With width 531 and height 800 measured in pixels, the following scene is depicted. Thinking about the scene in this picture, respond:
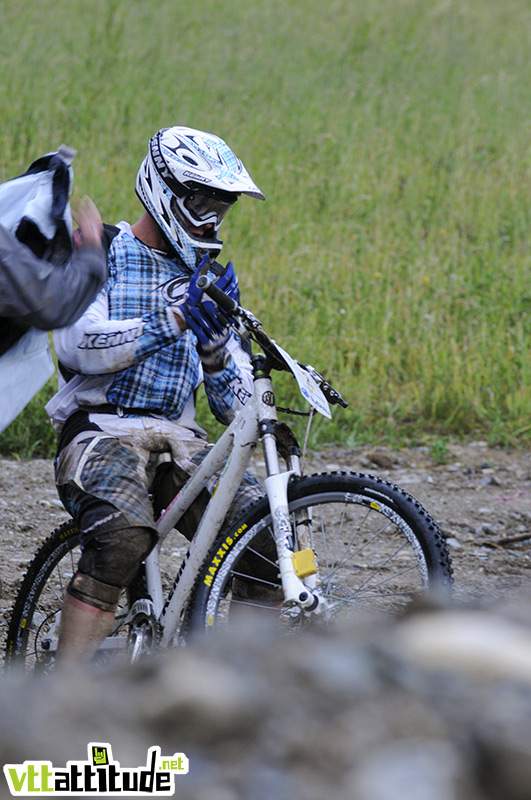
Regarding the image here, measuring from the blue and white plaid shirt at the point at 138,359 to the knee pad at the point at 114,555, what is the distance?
0.56 metres

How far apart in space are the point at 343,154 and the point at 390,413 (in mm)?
4799

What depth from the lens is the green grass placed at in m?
8.02

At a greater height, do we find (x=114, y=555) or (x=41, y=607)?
(x=114, y=555)

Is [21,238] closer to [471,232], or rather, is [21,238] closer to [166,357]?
[166,357]

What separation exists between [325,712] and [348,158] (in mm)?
10326

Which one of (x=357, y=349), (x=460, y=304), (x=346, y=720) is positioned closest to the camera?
(x=346, y=720)

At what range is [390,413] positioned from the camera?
768cm

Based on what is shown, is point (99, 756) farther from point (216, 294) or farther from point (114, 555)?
point (216, 294)

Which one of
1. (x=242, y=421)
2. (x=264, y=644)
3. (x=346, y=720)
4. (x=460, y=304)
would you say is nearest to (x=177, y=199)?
(x=242, y=421)

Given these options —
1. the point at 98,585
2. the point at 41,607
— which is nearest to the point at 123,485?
the point at 98,585

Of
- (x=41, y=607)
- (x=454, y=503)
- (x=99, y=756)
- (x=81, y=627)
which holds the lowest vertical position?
(x=454, y=503)

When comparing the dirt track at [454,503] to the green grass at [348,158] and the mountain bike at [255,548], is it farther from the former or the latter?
the mountain bike at [255,548]

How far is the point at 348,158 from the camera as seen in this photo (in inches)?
452

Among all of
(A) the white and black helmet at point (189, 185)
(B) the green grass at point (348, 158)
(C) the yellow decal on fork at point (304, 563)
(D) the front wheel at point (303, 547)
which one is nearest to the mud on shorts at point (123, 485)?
(D) the front wheel at point (303, 547)
